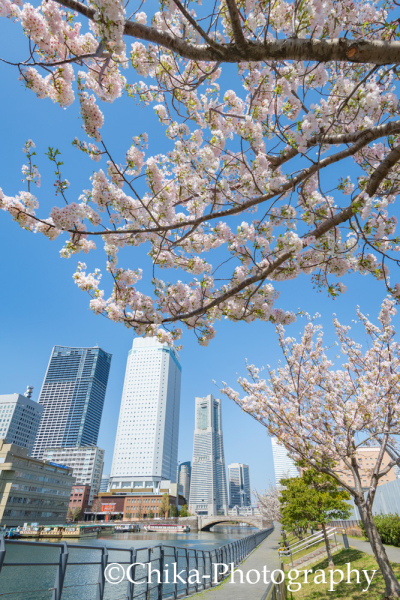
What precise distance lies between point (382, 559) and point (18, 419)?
132860 mm

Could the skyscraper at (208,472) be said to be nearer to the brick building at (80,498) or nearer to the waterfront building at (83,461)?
the waterfront building at (83,461)

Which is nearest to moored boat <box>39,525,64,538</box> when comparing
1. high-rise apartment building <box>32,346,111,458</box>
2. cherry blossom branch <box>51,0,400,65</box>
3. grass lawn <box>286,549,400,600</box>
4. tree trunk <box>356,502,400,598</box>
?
grass lawn <box>286,549,400,600</box>

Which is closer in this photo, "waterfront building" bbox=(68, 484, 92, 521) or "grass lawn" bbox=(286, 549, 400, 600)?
"grass lawn" bbox=(286, 549, 400, 600)

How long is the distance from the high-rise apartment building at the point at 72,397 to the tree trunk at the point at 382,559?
165 meters

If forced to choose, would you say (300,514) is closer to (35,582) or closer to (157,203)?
(35,582)

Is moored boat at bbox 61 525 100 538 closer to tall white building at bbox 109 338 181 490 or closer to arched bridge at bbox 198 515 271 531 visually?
arched bridge at bbox 198 515 271 531

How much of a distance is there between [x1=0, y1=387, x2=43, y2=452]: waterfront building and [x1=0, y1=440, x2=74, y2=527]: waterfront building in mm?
59167

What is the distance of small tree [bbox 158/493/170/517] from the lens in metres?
88.4

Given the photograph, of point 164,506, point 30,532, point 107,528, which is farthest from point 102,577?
point 164,506

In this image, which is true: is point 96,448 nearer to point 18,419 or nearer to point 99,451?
point 99,451

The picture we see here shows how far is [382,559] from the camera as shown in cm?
568

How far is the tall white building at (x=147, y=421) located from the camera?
115m

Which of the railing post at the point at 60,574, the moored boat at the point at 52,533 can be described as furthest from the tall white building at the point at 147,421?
the railing post at the point at 60,574

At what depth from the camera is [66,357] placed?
6806 inches
